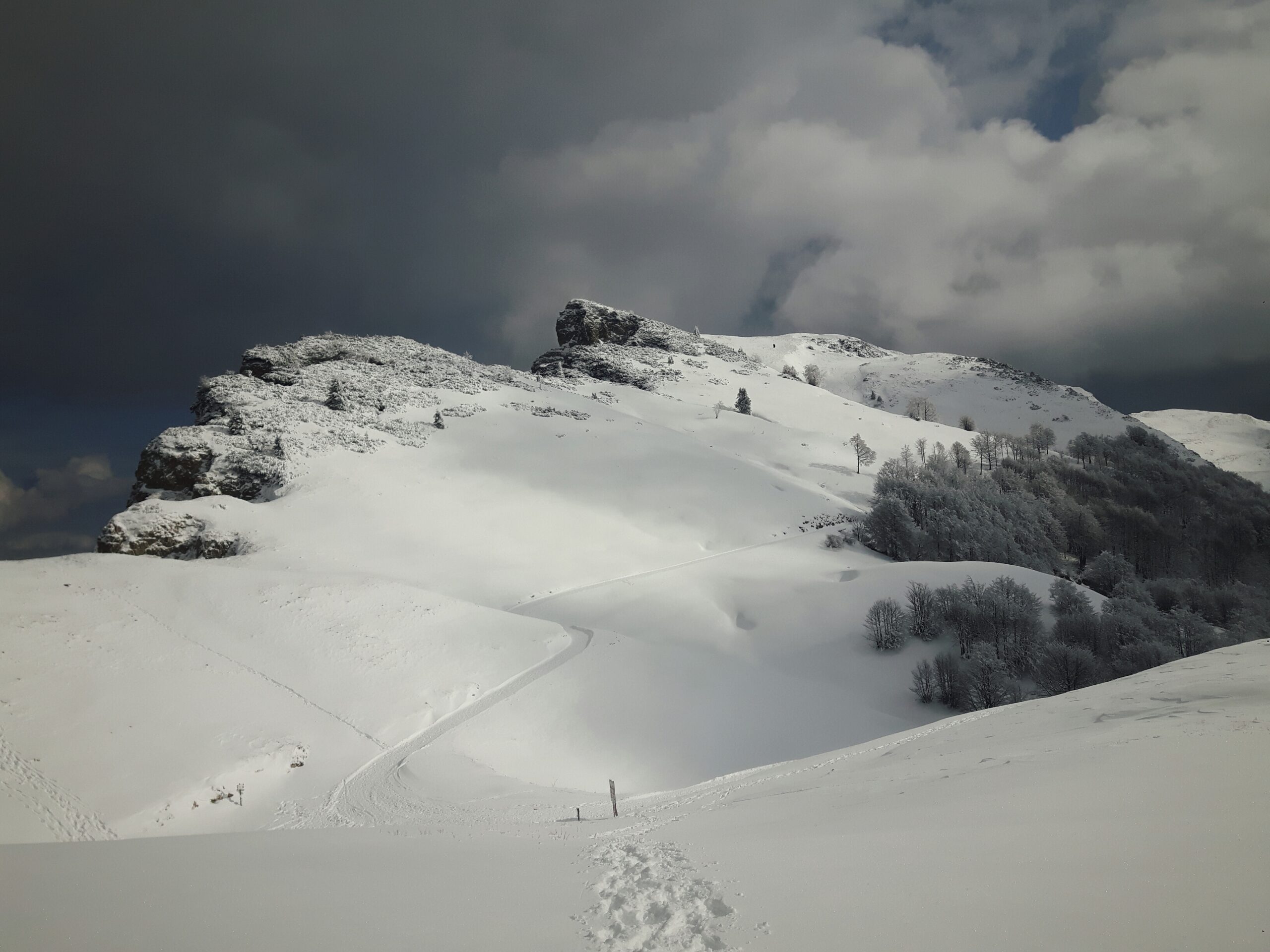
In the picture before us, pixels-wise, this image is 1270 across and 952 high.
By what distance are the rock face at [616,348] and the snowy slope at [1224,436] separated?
10651 centimetres

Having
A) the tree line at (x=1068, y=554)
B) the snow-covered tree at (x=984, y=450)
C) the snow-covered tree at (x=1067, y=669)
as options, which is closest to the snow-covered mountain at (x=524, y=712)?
the tree line at (x=1068, y=554)

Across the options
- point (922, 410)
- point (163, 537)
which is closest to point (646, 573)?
point (163, 537)

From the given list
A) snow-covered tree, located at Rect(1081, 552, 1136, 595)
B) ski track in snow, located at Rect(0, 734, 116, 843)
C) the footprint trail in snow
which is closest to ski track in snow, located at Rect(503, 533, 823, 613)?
ski track in snow, located at Rect(0, 734, 116, 843)

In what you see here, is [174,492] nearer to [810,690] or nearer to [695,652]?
[695,652]

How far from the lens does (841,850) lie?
22.8 feet

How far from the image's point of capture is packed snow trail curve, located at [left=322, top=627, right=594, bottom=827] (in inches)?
623

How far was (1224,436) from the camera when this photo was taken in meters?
151

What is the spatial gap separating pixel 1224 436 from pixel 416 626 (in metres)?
209

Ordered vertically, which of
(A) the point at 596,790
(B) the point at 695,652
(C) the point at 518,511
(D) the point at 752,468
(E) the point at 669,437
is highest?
(E) the point at 669,437

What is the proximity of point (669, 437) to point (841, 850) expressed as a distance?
58.1 m

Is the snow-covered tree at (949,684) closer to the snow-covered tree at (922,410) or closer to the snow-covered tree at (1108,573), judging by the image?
the snow-covered tree at (1108,573)

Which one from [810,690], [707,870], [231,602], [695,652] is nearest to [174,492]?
[231,602]

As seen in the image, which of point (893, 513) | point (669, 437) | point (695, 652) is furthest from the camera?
point (669, 437)

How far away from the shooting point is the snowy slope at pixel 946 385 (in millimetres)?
114250
